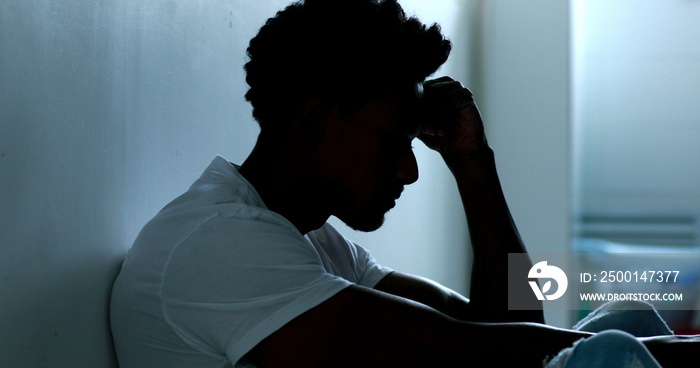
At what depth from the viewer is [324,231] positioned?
1.36 meters

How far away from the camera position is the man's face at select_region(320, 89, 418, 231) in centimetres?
110

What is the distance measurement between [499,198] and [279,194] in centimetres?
47

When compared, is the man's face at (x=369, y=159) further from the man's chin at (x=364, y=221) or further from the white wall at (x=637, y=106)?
the white wall at (x=637, y=106)

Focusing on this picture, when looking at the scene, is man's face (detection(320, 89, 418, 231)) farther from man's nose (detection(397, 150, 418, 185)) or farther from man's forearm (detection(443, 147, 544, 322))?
man's forearm (detection(443, 147, 544, 322))

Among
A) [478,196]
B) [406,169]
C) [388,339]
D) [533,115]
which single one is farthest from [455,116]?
[533,115]

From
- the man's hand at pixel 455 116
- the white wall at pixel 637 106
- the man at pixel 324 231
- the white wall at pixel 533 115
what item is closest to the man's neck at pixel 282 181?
the man at pixel 324 231

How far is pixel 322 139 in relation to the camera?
43.6 inches

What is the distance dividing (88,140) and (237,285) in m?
0.25

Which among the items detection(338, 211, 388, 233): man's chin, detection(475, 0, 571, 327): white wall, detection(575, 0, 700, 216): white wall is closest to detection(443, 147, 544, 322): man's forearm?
detection(338, 211, 388, 233): man's chin

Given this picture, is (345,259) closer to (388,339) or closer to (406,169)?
(406,169)

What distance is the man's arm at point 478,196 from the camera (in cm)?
134

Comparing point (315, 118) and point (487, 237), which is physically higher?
point (315, 118)

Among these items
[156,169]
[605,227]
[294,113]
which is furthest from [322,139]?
[605,227]

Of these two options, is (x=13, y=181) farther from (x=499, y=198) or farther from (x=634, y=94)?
(x=634, y=94)
